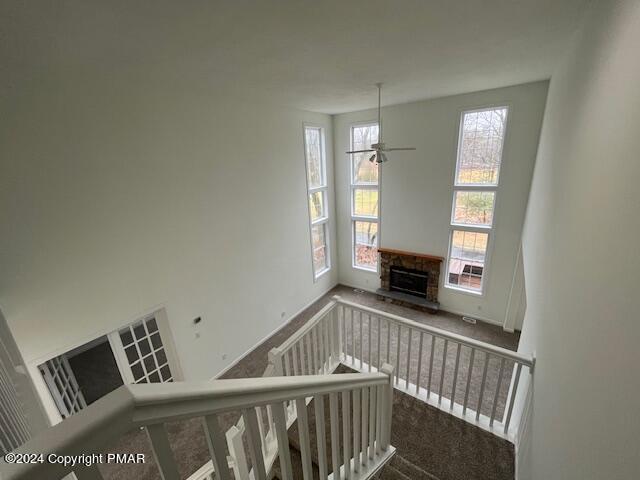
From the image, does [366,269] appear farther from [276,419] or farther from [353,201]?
[276,419]

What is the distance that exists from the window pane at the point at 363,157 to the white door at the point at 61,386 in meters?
6.16

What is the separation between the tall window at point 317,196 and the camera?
6171 mm

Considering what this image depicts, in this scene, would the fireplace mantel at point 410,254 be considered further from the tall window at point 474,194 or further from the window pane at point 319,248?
the window pane at point 319,248

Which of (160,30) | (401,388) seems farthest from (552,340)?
(160,30)

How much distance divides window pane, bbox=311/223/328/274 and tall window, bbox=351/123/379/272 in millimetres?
805

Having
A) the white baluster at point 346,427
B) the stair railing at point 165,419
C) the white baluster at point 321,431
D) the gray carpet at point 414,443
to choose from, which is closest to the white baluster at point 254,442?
the stair railing at point 165,419

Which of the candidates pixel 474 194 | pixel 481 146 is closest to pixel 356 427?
pixel 474 194

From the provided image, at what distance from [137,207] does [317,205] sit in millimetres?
4071

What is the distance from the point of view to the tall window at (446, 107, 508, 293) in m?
5.00

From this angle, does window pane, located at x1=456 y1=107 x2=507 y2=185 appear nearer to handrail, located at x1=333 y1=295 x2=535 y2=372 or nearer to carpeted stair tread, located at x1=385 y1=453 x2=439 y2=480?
handrail, located at x1=333 y1=295 x2=535 y2=372

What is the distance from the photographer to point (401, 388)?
10.7 ft

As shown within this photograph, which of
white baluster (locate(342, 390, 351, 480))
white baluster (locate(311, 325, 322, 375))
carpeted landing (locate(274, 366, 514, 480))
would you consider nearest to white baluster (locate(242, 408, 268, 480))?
white baluster (locate(342, 390, 351, 480))

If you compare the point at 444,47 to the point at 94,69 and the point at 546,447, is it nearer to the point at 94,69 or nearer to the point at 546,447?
the point at 546,447

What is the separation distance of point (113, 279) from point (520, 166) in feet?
21.0
